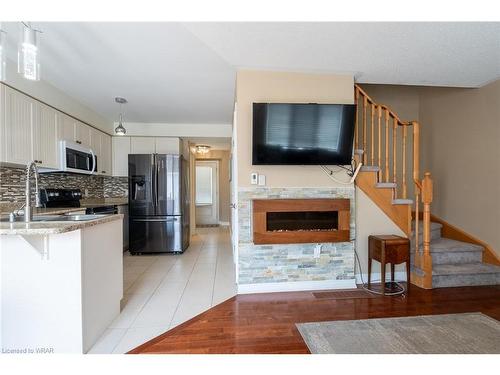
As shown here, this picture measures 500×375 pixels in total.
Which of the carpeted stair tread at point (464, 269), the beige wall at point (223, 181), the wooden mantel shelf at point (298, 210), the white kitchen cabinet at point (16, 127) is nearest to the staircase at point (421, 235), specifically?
the carpeted stair tread at point (464, 269)

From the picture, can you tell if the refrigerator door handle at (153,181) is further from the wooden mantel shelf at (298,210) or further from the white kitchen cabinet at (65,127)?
the wooden mantel shelf at (298,210)

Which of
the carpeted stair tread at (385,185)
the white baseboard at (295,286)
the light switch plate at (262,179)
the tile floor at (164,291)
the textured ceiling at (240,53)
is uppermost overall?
the textured ceiling at (240,53)

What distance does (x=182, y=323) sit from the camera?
2025mm

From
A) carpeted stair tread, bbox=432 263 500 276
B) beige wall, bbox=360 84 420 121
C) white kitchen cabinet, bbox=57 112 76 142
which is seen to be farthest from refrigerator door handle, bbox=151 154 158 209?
carpeted stair tread, bbox=432 263 500 276

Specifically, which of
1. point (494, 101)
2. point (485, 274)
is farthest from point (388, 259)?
point (494, 101)

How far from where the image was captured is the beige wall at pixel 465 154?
2934 mm

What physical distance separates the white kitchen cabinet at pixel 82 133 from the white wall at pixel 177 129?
0.82m

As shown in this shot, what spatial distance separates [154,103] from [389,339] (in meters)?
3.88

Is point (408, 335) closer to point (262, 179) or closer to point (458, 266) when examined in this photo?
point (458, 266)

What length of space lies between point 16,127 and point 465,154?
212 inches

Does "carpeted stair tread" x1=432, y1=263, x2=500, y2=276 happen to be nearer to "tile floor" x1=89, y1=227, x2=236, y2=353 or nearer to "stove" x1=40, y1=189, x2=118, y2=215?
"tile floor" x1=89, y1=227, x2=236, y2=353

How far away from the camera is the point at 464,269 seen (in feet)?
9.17

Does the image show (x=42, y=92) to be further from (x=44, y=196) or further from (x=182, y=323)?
(x=182, y=323)

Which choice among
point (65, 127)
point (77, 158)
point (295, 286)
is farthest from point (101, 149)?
point (295, 286)
